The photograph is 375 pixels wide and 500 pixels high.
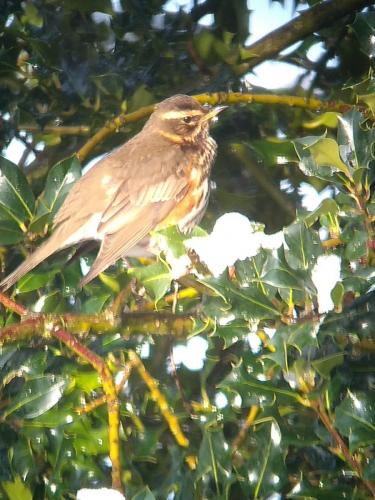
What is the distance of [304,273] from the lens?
2645 millimetres

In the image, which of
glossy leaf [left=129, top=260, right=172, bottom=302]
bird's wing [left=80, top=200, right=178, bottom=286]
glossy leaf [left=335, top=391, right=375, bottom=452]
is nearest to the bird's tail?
bird's wing [left=80, top=200, right=178, bottom=286]

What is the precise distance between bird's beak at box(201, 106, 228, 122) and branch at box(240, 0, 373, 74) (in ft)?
0.65

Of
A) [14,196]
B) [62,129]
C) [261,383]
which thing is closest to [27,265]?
[14,196]

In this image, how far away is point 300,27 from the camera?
4.55 metres

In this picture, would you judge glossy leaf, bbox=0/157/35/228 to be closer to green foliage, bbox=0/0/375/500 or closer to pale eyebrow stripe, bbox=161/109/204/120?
green foliage, bbox=0/0/375/500

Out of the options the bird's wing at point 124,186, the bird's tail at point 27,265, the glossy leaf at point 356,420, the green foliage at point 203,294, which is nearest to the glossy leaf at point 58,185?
the green foliage at point 203,294

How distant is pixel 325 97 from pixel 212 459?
7.36 feet

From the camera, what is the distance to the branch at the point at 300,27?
445 cm

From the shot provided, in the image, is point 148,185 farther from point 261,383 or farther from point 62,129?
point 261,383

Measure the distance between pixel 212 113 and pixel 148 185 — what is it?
800 mm

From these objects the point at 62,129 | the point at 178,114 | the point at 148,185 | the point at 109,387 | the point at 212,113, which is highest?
the point at 109,387

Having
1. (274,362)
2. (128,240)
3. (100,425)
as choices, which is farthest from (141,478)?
(128,240)

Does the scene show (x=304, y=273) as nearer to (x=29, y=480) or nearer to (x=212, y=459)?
(x=212, y=459)

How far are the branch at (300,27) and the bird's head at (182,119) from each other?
1.13 feet
